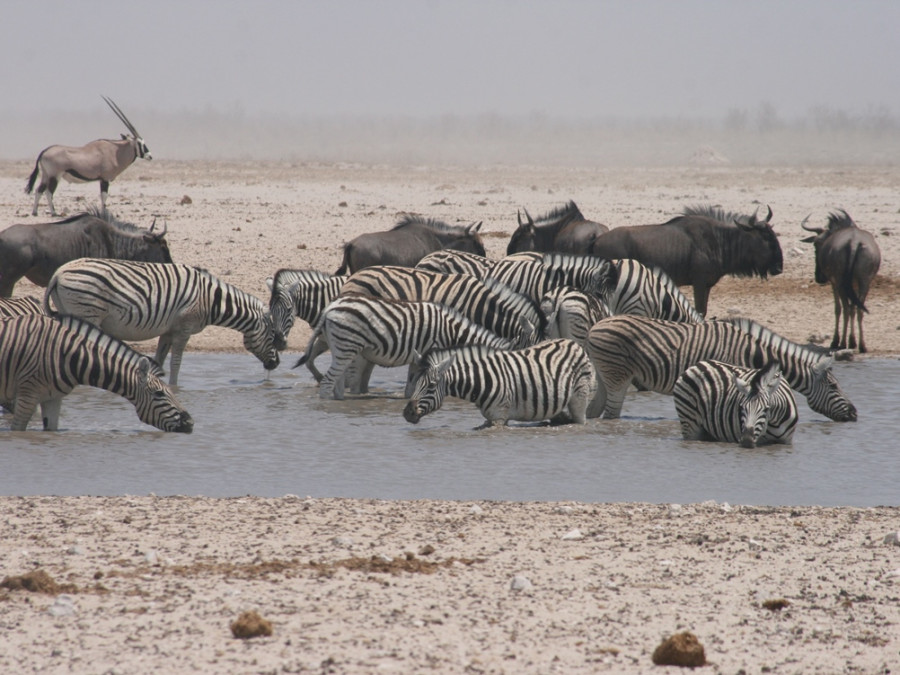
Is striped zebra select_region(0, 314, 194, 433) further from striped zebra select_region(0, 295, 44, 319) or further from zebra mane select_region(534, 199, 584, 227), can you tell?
zebra mane select_region(534, 199, 584, 227)

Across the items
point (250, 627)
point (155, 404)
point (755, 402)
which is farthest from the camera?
point (155, 404)

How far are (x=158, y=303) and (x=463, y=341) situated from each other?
267 cm

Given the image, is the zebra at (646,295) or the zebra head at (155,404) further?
the zebra at (646,295)

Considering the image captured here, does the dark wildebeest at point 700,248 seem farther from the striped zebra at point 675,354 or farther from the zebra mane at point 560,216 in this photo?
the striped zebra at point 675,354

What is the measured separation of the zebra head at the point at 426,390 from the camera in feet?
29.0

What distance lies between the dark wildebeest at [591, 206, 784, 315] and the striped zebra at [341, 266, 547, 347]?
279 cm

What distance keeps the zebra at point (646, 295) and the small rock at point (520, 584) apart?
650cm

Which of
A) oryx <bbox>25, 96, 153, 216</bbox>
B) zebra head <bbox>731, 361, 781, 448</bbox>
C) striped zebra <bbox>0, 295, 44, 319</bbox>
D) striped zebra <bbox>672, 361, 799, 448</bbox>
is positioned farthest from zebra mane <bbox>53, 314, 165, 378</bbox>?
oryx <bbox>25, 96, 153, 216</bbox>

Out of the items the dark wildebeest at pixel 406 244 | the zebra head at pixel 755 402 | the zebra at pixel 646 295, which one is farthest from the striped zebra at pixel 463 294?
the zebra head at pixel 755 402

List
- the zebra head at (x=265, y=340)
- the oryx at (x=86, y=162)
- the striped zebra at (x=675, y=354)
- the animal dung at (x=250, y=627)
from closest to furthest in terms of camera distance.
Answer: the animal dung at (x=250, y=627), the striped zebra at (x=675, y=354), the zebra head at (x=265, y=340), the oryx at (x=86, y=162)

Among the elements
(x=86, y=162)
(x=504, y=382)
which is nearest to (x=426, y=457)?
(x=504, y=382)

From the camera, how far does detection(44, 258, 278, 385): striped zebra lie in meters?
10.6

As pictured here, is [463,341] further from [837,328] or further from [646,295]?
[837,328]

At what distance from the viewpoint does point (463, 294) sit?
11.2 metres
